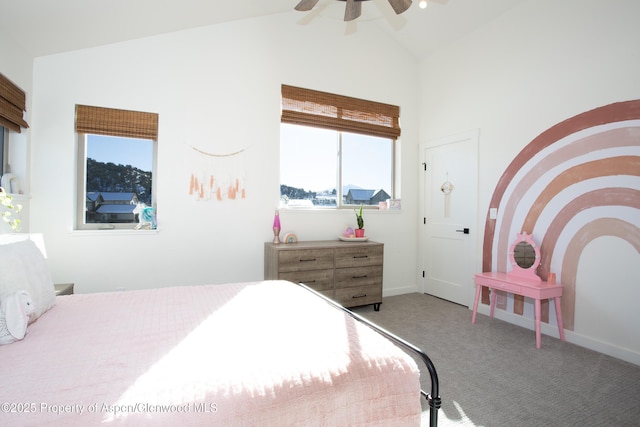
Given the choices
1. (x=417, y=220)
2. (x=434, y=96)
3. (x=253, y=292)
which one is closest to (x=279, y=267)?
(x=253, y=292)

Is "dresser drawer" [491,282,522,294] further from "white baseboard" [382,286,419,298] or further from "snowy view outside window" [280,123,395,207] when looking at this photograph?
"snowy view outside window" [280,123,395,207]

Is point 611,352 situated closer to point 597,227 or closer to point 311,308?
point 597,227

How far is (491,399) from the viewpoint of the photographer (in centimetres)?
189

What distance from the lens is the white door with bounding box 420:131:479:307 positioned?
368 cm

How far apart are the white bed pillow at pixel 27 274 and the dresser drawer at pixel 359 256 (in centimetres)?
239

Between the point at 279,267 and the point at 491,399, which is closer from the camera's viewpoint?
the point at 491,399

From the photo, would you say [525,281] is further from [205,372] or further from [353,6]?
[205,372]

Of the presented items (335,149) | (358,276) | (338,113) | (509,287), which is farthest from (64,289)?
(509,287)

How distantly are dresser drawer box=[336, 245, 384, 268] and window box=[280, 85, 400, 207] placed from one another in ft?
2.58

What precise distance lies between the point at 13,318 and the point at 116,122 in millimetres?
2250

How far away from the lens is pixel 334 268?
3352 mm

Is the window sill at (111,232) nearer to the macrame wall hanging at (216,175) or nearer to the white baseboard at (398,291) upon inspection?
the macrame wall hanging at (216,175)

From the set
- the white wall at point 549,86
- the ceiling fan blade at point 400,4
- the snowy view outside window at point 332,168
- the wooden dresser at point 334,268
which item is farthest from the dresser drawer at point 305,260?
the ceiling fan blade at point 400,4

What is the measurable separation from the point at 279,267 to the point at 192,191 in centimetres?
116
